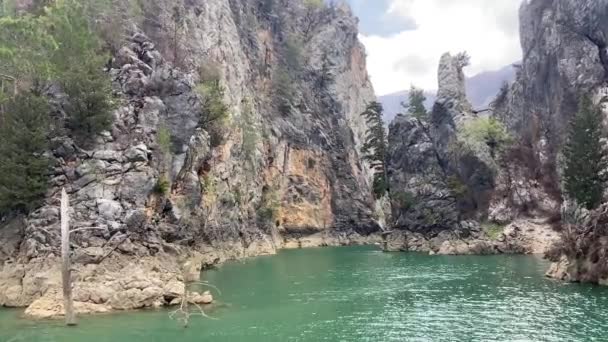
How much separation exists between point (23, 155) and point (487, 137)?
70.3 m

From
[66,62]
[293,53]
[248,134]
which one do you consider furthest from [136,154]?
[293,53]

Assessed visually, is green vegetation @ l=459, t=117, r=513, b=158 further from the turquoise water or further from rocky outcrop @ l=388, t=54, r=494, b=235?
the turquoise water

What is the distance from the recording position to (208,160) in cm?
6925

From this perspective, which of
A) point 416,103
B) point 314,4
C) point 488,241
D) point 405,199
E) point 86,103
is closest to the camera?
point 86,103

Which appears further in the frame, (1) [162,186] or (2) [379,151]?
(2) [379,151]

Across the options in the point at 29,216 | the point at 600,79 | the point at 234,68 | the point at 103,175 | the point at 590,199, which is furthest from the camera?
the point at 234,68

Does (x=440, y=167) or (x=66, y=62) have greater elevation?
(x=66, y=62)

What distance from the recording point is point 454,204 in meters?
88.6

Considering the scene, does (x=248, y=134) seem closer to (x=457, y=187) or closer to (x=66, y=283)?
(x=457, y=187)

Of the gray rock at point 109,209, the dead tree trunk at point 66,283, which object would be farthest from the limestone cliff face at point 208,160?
the dead tree trunk at point 66,283

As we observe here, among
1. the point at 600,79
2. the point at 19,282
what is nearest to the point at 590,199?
Result: the point at 600,79

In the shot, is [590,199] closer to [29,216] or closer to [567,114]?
[567,114]

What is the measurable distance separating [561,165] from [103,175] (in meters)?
61.3

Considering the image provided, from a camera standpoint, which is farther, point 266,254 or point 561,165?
point 266,254
